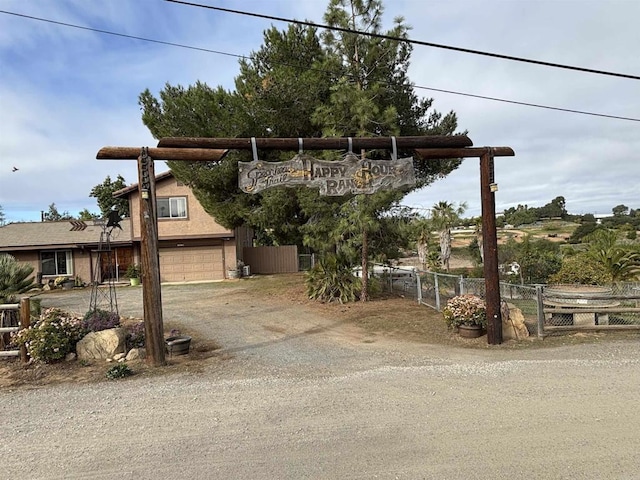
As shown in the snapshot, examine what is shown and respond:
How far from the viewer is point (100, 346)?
7391 mm

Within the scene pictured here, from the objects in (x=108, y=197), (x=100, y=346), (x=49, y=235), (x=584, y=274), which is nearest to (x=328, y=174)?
(x=100, y=346)

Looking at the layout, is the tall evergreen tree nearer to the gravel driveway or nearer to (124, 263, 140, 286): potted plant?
the gravel driveway

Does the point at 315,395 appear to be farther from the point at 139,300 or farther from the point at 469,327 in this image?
the point at 139,300

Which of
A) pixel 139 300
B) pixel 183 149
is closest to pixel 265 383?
pixel 183 149

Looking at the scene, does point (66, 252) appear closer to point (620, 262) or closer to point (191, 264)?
point (191, 264)

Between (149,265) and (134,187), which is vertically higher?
(134,187)

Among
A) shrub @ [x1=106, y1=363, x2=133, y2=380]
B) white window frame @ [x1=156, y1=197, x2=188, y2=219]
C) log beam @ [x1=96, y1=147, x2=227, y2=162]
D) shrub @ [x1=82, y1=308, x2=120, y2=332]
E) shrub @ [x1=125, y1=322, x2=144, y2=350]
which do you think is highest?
white window frame @ [x1=156, y1=197, x2=188, y2=219]

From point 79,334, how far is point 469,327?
6.93m

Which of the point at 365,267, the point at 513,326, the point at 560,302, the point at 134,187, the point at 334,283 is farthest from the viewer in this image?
the point at 134,187

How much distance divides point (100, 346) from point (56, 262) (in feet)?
66.0

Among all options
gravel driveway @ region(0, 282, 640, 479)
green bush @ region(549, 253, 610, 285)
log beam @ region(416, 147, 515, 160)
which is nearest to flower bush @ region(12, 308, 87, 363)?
gravel driveway @ region(0, 282, 640, 479)

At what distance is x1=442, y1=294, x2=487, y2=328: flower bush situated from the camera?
827 cm

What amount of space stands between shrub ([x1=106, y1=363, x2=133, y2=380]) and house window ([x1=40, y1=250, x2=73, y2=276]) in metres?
20.8

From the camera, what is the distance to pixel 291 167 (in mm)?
7586
